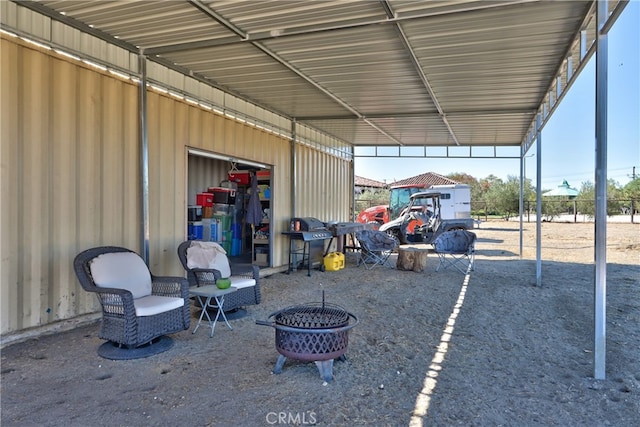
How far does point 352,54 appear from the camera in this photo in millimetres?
4762

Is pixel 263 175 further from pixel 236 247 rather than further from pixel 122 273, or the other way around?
pixel 122 273

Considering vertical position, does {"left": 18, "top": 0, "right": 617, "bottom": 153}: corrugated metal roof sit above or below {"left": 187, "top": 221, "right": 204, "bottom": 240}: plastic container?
above

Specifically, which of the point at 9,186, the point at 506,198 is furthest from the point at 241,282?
the point at 506,198

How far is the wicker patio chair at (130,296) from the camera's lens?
3.25m

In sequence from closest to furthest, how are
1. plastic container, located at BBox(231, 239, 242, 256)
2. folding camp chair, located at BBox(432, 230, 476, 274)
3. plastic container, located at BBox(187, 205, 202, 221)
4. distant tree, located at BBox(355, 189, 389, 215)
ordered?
1. plastic container, located at BBox(187, 205, 202, 221)
2. folding camp chair, located at BBox(432, 230, 476, 274)
3. plastic container, located at BBox(231, 239, 242, 256)
4. distant tree, located at BBox(355, 189, 389, 215)

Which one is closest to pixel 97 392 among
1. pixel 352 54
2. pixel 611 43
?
pixel 352 54

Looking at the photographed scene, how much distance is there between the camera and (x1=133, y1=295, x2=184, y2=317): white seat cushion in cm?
332

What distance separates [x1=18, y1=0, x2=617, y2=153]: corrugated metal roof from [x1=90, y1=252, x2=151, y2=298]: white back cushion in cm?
231

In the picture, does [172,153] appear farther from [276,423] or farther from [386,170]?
[386,170]

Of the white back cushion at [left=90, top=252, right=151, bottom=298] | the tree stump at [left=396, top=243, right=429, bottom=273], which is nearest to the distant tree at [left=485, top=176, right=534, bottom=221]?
the tree stump at [left=396, top=243, right=429, bottom=273]

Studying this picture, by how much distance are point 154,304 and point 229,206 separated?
19.0 ft

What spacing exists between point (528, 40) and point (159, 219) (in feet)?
15.7

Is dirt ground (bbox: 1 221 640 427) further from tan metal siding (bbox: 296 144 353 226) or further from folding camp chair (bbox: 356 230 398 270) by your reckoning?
tan metal siding (bbox: 296 144 353 226)

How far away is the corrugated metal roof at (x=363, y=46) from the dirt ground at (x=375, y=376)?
3.03 m
